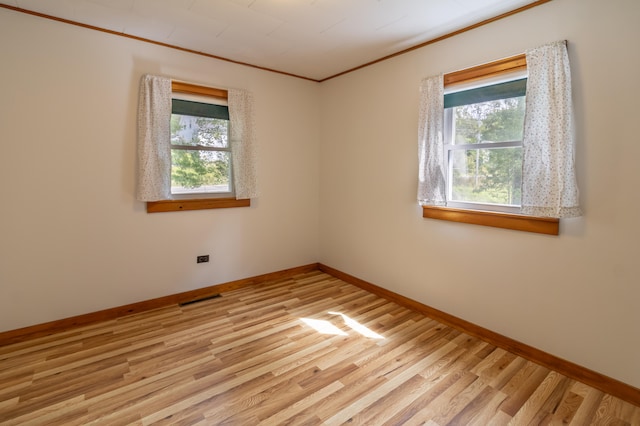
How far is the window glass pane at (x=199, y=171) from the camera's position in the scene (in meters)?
3.31

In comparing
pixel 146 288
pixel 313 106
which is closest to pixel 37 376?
pixel 146 288

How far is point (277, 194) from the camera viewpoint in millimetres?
4016

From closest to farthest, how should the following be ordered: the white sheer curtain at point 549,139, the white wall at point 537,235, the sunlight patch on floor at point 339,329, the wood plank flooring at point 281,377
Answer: the wood plank flooring at point 281,377, the white wall at point 537,235, the white sheer curtain at point 549,139, the sunlight patch on floor at point 339,329

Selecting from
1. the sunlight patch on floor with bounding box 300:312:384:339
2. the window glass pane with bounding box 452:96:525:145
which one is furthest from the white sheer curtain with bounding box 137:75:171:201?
the window glass pane with bounding box 452:96:525:145

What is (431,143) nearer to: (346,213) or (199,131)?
(346,213)

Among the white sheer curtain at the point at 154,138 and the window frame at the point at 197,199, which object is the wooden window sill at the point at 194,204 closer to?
the window frame at the point at 197,199

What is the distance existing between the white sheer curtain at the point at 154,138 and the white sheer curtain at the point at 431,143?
7.90 ft

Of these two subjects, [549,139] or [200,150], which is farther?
[200,150]

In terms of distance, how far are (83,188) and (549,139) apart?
368 cm

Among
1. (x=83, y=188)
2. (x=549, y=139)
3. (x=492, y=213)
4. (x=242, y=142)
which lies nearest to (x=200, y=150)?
(x=242, y=142)

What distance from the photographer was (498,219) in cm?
249

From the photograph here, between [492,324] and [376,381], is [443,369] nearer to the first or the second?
[376,381]

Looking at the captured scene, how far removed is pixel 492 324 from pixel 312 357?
1.49 m

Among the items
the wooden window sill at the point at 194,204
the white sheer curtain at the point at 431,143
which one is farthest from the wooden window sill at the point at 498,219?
the wooden window sill at the point at 194,204
